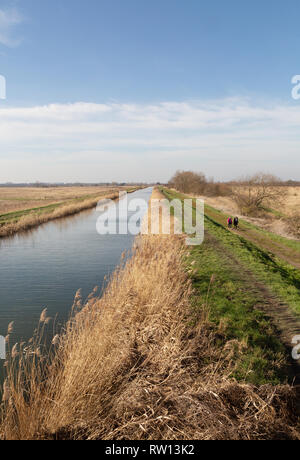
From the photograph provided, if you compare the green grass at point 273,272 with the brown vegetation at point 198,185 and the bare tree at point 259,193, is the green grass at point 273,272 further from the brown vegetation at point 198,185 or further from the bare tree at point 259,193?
the brown vegetation at point 198,185

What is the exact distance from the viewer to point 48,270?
13594 millimetres

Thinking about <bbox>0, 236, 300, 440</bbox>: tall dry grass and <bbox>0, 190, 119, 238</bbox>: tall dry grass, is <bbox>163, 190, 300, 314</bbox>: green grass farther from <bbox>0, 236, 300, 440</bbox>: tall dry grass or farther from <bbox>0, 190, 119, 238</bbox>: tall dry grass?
<bbox>0, 190, 119, 238</bbox>: tall dry grass

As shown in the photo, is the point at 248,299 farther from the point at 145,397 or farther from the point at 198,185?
the point at 198,185

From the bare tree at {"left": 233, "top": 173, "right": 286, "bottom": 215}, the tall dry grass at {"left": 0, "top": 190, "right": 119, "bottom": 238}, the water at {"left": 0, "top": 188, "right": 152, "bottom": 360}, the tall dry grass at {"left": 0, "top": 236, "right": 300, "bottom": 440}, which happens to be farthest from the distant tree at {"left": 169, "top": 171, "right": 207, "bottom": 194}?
the tall dry grass at {"left": 0, "top": 236, "right": 300, "bottom": 440}

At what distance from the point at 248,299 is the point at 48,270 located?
9.39 m

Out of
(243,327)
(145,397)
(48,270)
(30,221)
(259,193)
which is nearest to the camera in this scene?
(145,397)

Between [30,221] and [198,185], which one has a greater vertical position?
[198,185]

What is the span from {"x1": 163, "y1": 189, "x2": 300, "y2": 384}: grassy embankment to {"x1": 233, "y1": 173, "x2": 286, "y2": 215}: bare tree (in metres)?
19.0

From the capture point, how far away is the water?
912 centimetres

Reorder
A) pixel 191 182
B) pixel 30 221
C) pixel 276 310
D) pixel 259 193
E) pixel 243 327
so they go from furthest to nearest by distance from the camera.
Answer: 1. pixel 191 182
2. pixel 259 193
3. pixel 30 221
4. pixel 276 310
5. pixel 243 327

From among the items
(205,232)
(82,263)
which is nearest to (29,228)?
(82,263)

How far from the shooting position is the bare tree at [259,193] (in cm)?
3200

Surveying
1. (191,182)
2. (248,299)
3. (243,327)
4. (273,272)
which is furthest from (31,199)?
(243,327)

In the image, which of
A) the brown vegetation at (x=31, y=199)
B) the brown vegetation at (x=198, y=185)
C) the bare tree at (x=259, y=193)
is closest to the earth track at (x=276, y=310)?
the bare tree at (x=259, y=193)
